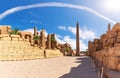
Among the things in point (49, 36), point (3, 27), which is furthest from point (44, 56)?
point (49, 36)

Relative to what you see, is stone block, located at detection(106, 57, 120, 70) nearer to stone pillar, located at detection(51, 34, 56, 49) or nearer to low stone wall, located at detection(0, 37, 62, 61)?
low stone wall, located at detection(0, 37, 62, 61)

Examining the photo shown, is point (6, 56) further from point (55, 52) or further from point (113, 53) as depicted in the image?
point (113, 53)

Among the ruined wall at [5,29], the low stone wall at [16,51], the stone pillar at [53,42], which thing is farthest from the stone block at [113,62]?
the stone pillar at [53,42]

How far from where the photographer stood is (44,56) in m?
49.6

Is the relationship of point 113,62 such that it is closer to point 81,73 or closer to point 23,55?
point 81,73

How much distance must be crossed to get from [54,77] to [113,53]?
6.42m

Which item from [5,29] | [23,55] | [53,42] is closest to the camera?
[23,55]

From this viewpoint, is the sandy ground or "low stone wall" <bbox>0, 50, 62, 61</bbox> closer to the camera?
the sandy ground

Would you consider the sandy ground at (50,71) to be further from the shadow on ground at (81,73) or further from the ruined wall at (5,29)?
the ruined wall at (5,29)

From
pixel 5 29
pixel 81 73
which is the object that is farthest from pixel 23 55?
pixel 81 73

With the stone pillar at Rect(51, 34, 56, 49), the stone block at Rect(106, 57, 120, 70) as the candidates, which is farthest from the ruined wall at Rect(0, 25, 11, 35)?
the stone block at Rect(106, 57, 120, 70)

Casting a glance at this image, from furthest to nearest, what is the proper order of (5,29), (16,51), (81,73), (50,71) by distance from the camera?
(5,29)
(16,51)
(50,71)
(81,73)

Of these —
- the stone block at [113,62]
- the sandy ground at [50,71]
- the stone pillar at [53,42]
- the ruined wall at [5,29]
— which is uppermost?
the ruined wall at [5,29]

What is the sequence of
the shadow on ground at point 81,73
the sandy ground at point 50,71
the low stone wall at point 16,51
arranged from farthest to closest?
the low stone wall at point 16,51
the sandy ground at point 50,71
the shadow on ground at point 81,73
